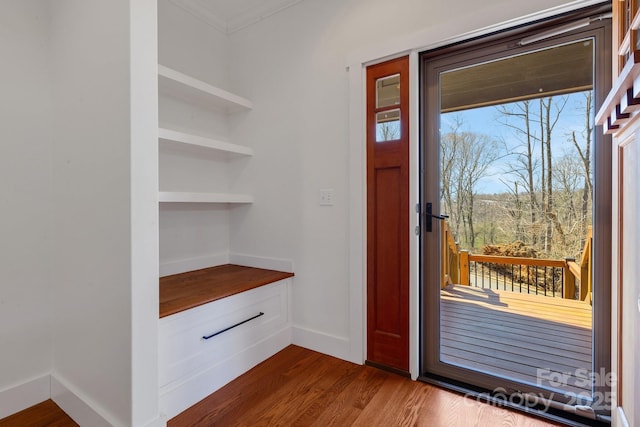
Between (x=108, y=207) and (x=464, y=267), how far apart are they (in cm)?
201

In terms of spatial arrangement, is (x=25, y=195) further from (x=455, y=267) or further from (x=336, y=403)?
(x=455, y=267)

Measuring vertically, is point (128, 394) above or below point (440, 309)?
below

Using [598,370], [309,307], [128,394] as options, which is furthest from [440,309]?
[128,394]

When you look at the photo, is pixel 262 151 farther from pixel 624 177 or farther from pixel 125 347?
pixel 624 177

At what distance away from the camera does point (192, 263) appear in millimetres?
2453

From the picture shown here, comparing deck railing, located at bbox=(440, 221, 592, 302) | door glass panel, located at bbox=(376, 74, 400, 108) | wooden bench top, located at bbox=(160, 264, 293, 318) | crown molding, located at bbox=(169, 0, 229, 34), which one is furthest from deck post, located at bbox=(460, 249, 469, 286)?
crown molding, located at bbox=(169, 0, 229, 34)

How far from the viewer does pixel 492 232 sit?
1.85 meters

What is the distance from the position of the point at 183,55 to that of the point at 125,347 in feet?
7.16

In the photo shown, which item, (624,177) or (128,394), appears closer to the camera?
(624,177)

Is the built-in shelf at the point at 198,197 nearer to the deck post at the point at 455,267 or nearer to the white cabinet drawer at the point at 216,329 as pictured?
the white cabinet drawer at the point at 216,329

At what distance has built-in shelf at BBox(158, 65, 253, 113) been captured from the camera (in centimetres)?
203

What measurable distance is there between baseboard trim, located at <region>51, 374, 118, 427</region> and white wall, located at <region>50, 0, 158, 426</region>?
0.06ft

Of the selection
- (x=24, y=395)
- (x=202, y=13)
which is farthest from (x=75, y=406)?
(x=202, y=13)

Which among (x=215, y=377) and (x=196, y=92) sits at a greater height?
(x=196, y=92)
